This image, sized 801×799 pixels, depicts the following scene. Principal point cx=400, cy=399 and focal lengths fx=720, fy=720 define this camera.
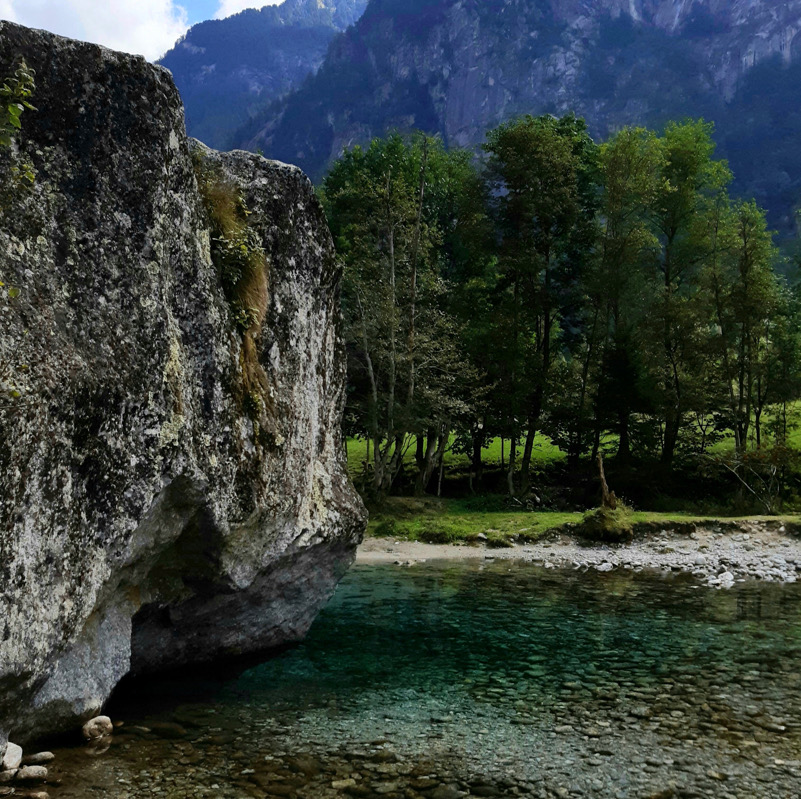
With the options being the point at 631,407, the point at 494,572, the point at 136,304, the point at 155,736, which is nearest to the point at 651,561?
the point at 494,572

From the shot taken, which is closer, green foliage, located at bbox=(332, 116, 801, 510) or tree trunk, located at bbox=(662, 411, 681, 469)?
green foliage, located at bbox=(332, 116, 801, 510)

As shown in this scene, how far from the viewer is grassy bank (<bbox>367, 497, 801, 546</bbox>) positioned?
31.6 meters

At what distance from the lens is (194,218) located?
10.9m

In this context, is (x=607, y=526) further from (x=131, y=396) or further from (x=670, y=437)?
(x=131, y=396)

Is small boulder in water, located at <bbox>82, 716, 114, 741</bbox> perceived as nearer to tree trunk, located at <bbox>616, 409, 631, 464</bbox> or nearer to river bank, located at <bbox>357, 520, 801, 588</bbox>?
river bank, located at <bbox>357, 520, 801, 588</bbox>

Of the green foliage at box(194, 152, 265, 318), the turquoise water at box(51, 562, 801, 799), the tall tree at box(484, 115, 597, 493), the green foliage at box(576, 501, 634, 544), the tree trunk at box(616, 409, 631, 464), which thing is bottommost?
the turquoise water at box(51, 562, 801, 799)

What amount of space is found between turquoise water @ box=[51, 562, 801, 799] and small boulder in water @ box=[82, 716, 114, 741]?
0.24 metres

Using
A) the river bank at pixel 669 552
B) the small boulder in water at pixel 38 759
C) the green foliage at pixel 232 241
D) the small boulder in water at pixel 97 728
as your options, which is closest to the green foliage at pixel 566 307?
the river bank at pixel 669 552

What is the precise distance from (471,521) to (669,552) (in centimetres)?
948

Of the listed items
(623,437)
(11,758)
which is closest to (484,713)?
(11,758)

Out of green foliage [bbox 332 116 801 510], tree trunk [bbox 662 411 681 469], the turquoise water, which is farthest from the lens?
tree trunk [bbox 662 411 681 469]

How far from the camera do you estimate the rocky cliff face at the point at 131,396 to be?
7555 millimetres

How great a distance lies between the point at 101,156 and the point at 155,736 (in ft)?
25.8

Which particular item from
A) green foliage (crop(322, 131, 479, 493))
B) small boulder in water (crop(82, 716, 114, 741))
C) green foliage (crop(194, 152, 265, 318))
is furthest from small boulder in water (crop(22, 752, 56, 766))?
green foliage (crop(322, 131, 479, 493))
